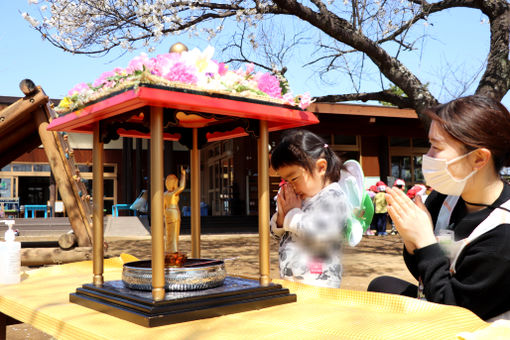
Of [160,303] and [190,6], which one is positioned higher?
[190,6]

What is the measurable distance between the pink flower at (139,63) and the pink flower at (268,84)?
0.48m

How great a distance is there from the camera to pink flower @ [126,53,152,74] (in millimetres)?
1554

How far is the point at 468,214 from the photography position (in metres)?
1.61

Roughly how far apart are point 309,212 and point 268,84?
0.73 meters

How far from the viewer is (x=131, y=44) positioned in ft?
27.8

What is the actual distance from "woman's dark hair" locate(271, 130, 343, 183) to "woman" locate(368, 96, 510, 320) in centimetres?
72

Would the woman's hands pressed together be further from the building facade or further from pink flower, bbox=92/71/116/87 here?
the building facade

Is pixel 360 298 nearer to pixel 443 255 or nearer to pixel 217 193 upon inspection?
pixel 443 255

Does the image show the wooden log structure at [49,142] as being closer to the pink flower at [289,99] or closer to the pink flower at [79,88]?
the pink flower at [79,88]

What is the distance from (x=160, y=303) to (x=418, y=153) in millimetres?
18142

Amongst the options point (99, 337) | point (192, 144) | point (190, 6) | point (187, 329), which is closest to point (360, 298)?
point (187, 329)

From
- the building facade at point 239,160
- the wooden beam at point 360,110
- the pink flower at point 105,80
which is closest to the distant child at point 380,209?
the building facade at point 239,160

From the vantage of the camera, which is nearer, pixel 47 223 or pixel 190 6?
pixel 190 6

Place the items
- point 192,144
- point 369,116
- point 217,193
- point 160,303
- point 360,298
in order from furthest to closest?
point 217,193, point 369,116, point 192,144, point 360,298, point 160,303
